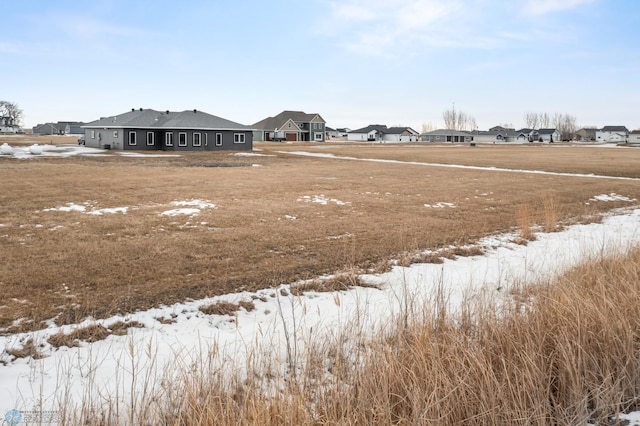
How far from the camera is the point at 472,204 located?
1645 cm

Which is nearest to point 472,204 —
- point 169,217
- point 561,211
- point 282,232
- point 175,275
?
point 561,211

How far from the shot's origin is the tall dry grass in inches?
148

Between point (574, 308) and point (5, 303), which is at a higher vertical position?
point (574, 308)

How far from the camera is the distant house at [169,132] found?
49875mm

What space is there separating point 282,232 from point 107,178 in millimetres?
14665

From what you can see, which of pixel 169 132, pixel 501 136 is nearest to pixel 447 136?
pixel 501 136

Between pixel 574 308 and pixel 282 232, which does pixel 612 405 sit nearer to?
pixel 574 308

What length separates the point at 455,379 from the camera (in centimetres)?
410

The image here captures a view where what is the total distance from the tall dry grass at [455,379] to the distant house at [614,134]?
162612mm

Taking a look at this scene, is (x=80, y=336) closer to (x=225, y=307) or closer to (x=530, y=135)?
(x=225, y=307)

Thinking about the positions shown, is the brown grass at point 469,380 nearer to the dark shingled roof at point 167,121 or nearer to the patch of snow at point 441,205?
the patch of snow at point 441,205

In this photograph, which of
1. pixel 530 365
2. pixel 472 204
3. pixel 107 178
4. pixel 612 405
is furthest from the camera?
pixel 107 178

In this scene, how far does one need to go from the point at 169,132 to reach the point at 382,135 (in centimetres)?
9838

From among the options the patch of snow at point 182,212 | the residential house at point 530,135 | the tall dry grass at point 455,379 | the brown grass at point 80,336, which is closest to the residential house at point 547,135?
the residential house at point 530,135
